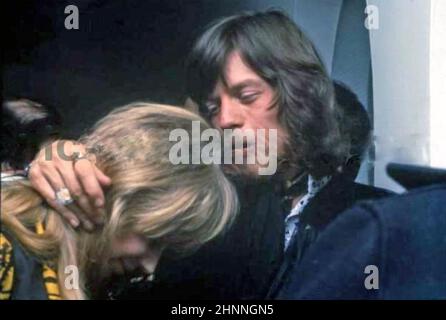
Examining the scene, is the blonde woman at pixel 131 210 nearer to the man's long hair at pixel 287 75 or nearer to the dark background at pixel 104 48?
the dark background at pixel 104 48

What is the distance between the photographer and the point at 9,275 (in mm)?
3012

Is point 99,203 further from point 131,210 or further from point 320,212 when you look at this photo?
point 320,212

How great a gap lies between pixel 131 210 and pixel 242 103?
2.09 feet

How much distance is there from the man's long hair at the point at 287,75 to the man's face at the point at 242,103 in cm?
3

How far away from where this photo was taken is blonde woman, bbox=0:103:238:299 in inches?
123

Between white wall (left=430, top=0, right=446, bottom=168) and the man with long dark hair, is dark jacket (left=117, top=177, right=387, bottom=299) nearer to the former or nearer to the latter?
the man with long dark hair

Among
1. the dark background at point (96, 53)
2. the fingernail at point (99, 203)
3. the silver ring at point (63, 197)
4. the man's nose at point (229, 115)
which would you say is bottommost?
the fingernail at point (99, 203)

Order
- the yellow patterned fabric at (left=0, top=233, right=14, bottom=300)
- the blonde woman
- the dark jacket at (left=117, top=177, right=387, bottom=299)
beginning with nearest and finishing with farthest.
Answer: the yellow patterned fabric at (left=0, top=233, right=14, bottom=300), the blonde woman, the dark jacket at (left=117, top=177, right=387, bottom=299)

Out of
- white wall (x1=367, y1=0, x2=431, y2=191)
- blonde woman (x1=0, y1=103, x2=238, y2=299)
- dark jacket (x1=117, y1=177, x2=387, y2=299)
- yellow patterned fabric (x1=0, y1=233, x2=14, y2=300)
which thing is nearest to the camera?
yellow patterned fabric (x1=0, y1=233, x2=14, y2=300)

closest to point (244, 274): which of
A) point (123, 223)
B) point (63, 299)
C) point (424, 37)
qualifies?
point (123, 223)

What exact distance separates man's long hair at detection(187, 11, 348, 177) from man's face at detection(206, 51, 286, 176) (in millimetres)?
25

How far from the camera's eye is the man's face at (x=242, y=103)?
3.24m

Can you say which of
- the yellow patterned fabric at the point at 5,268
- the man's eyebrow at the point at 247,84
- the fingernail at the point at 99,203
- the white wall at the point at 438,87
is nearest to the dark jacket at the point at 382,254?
the white wall at the point at 438,87

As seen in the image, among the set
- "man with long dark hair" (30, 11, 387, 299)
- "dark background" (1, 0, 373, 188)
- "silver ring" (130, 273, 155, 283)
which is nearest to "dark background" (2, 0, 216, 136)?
"dark background" (1, 0, 373, 188)
